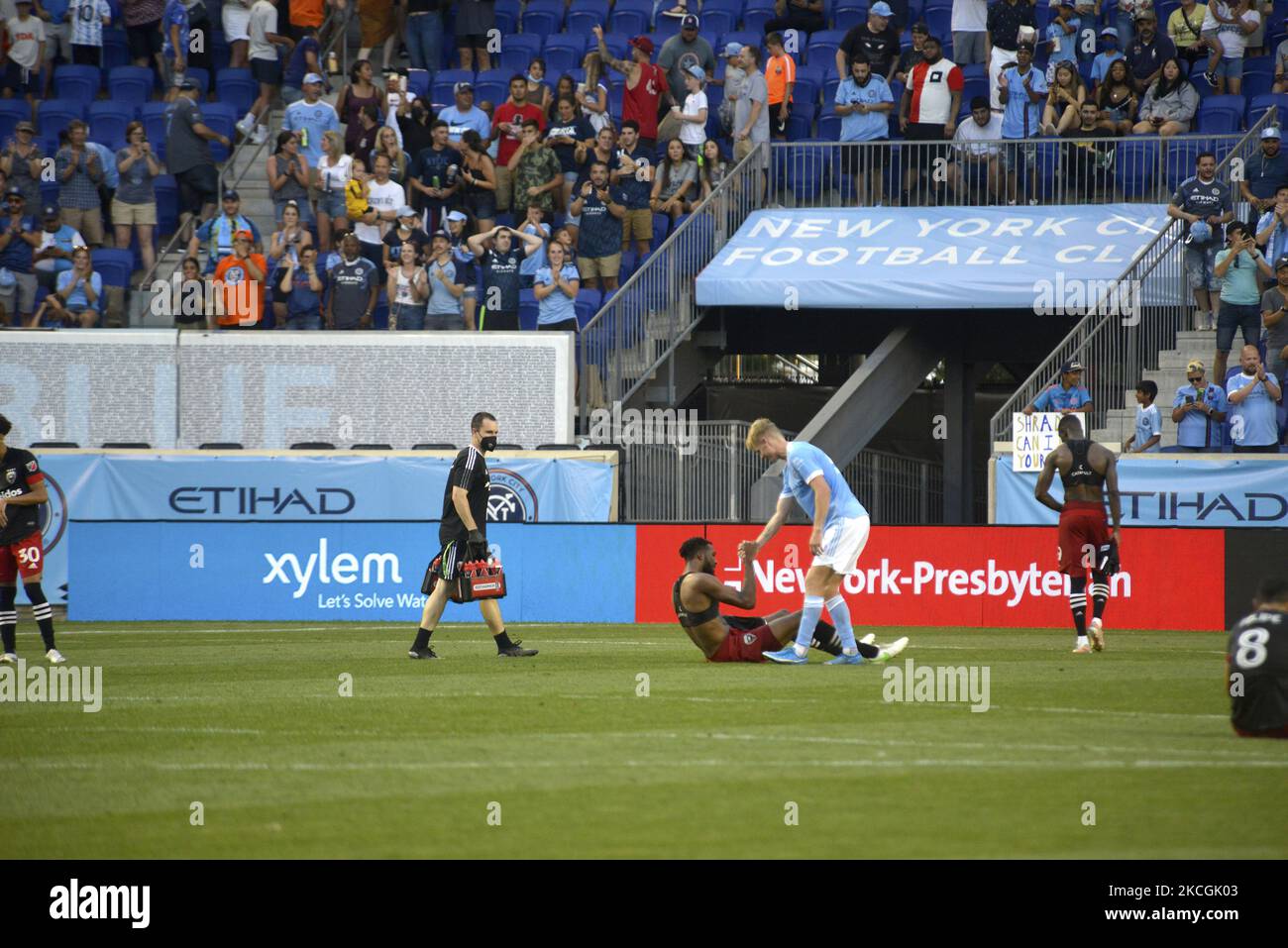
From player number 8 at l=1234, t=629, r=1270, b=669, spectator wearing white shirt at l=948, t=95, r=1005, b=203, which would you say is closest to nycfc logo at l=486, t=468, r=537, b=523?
spectator wearing white shirt at l=948, t=95, r=1005, b=203

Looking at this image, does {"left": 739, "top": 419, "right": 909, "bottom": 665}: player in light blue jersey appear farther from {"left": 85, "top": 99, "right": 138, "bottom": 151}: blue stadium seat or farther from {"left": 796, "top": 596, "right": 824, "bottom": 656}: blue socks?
{"left": 85, "top": 99, "right": 138, "bottom": 151}: blue stadium seat

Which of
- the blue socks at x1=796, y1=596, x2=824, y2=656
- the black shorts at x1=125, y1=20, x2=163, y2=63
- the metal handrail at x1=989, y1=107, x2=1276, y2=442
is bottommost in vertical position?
the blue socks at x1=796, y1=596, x2=824, y2=656

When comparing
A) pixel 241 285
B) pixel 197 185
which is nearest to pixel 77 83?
pixel 197 185

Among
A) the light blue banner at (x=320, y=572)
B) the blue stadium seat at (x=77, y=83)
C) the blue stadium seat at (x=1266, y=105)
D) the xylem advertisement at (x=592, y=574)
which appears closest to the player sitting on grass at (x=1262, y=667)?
the xylem advertisement at (x=592, y=574)

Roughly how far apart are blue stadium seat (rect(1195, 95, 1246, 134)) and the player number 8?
1967 cm

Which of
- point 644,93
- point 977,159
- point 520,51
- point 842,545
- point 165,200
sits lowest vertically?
point 842,545

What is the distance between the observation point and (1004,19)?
28547 mm

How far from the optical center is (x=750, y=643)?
16.0 m

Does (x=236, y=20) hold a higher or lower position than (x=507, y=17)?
lower

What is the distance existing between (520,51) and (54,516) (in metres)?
12.3

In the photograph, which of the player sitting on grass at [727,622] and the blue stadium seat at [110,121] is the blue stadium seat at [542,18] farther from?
the player sitting on grass at [727,622]

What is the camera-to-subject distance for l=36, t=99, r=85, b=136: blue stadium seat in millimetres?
31797
